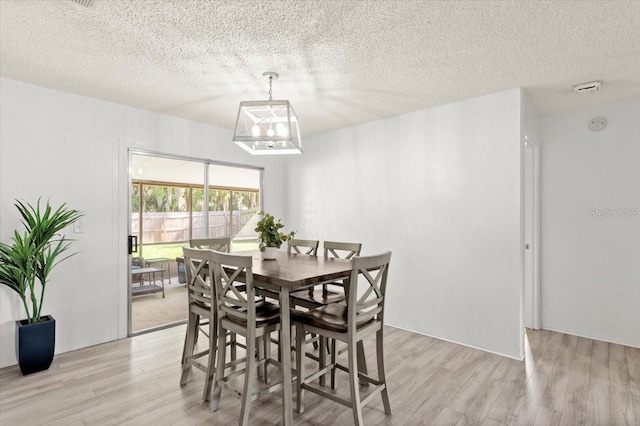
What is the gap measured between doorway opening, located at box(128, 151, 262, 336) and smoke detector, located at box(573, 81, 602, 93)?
13.4 feet

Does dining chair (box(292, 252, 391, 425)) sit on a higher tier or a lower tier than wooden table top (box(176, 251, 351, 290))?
lower

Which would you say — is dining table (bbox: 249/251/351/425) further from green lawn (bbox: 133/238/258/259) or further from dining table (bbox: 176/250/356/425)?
green lawn (bbox: 133/238/258/259)

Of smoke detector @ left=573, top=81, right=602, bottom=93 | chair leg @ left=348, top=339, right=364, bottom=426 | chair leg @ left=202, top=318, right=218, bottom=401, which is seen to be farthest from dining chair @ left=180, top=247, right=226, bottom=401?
smoke detector @ left=573, top=81, right=602, bottom=93

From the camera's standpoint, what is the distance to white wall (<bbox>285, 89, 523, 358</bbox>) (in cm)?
322

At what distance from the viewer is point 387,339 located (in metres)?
3.63

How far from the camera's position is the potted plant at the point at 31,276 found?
2742mm

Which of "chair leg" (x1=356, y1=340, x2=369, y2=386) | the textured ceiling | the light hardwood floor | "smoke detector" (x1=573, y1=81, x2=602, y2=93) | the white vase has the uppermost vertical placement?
the textured ceiling

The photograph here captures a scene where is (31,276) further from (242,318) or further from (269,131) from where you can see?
(269,131)

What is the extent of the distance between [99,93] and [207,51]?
1.65 m

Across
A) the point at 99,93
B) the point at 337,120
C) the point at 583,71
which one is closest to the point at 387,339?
the point at 337,120

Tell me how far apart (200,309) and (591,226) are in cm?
409

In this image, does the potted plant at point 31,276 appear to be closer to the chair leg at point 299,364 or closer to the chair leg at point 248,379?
the chair leg at point 248,379

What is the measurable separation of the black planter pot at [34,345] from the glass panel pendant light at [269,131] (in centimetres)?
232

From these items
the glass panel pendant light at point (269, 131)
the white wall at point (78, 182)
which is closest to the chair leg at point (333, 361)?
the glass panel pendant light at point (269, 131)
